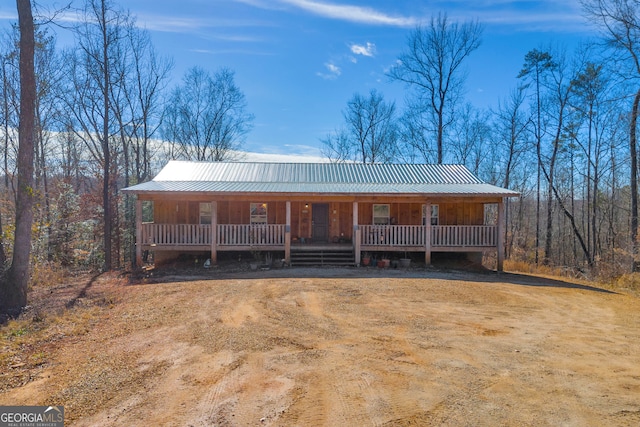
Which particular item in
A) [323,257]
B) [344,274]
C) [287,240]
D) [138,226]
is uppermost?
[138,226]

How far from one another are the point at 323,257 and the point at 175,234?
5968 mm

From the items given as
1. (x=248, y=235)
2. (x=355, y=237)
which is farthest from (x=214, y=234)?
(x=355, y=237)

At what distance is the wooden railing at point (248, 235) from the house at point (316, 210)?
40mm

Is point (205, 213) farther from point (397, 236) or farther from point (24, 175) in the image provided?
point (397, 236)

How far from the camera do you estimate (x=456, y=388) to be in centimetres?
395

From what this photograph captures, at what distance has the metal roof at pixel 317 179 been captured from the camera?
13.3 metres

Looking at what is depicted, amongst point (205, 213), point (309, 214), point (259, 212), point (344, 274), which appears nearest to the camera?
point (344, 274)

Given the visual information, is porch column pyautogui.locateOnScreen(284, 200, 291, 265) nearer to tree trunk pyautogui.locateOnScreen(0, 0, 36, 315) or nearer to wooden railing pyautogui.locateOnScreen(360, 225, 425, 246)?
wooden railing pyautogui.locateOnScreen(360, 225, 425, 246)

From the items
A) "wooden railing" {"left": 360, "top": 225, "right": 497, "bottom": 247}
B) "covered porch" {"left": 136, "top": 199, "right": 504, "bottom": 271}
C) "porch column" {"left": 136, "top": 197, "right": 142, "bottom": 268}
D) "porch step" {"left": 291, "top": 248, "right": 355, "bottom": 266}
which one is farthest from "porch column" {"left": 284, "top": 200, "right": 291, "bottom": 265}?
"porch column" {"left": 136, "top": 197, "right": 142, "bottom": 268}

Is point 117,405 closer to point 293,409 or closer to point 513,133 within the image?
point 293,409

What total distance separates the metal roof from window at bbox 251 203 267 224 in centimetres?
111

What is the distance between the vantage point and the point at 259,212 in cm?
1585

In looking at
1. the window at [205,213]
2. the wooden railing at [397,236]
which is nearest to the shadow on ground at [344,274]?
the wooden railing at [397,236]

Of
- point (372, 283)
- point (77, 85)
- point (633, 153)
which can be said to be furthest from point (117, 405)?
point (633, 153)
